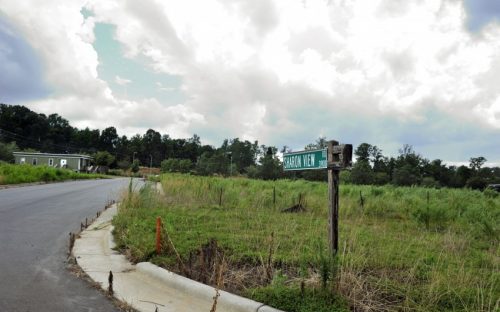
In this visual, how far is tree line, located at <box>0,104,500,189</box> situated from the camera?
72.9 m

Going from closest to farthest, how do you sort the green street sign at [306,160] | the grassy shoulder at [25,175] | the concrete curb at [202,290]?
the concrete curb at [202,290]
the green street sign at [306,160]
the grassy shoulder at [25,175]

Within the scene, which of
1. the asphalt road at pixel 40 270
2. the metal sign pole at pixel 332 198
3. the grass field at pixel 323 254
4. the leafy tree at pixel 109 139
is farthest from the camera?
the leafy tree at pixel 109 139

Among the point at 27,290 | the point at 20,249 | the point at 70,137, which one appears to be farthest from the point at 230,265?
the point at 70,137

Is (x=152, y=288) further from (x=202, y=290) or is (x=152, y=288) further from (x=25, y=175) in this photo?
(x=25, y=175)

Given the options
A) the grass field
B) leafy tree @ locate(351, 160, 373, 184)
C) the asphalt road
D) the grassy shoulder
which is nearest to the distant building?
the grassy shoulder

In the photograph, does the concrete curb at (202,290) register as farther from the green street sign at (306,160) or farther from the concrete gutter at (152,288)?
the green street sign at (306,160)

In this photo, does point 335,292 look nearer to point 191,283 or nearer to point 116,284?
point 191,283

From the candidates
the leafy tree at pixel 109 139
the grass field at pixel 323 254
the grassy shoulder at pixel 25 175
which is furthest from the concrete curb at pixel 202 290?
the leafy tree at pixel 109 139

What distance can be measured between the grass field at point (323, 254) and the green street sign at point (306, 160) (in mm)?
1045

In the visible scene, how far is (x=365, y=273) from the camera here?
5641mm

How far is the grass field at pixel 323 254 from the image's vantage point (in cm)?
460

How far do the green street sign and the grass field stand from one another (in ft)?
3.43

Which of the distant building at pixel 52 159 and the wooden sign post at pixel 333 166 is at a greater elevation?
the distant building at pixel 52 159

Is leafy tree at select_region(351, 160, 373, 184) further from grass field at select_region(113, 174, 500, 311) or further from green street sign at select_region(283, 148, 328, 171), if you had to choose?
green street sign at select_region(283, 148, 328, 171)
